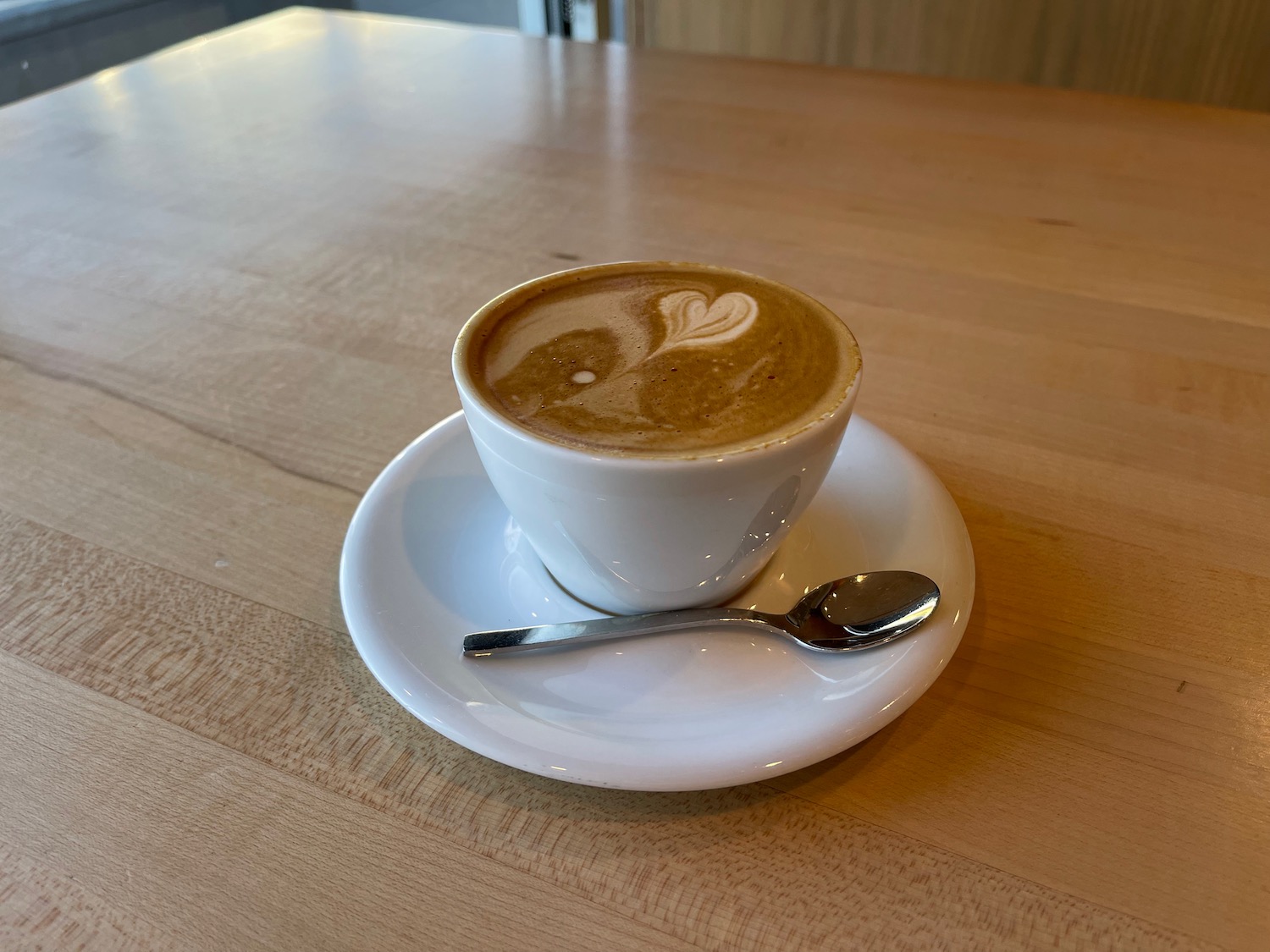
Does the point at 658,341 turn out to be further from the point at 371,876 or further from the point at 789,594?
the point at 371,876

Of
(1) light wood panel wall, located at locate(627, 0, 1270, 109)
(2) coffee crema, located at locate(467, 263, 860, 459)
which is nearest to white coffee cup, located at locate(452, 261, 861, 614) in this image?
(2) coffee crema, located at locate(467, 263, 860, 459)

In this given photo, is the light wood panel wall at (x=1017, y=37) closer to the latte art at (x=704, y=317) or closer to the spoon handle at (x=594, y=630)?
the latte art at (x=704, y=317)

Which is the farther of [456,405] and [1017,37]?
[1017,37]

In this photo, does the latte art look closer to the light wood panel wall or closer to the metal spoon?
the metal spoon

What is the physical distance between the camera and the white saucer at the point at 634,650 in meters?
0.36

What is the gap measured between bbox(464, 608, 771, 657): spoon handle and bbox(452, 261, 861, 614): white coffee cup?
16 mm

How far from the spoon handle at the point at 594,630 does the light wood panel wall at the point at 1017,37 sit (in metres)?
1.79

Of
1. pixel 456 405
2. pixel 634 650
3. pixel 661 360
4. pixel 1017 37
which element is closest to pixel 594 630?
pixel 634 650

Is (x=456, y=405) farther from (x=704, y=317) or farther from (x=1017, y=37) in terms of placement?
(x=1017, y=37)

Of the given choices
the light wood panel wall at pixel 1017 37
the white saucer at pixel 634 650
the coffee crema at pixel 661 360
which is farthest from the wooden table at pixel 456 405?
the light wood panel wall at pixel 1017 37

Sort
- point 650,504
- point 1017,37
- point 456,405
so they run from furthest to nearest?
point 1017,37, point 456,405, point 650,504

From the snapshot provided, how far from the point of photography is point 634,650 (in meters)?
0.42

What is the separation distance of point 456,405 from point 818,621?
0.31m

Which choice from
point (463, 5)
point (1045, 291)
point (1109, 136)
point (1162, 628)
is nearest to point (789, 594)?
point (1162, 628)
